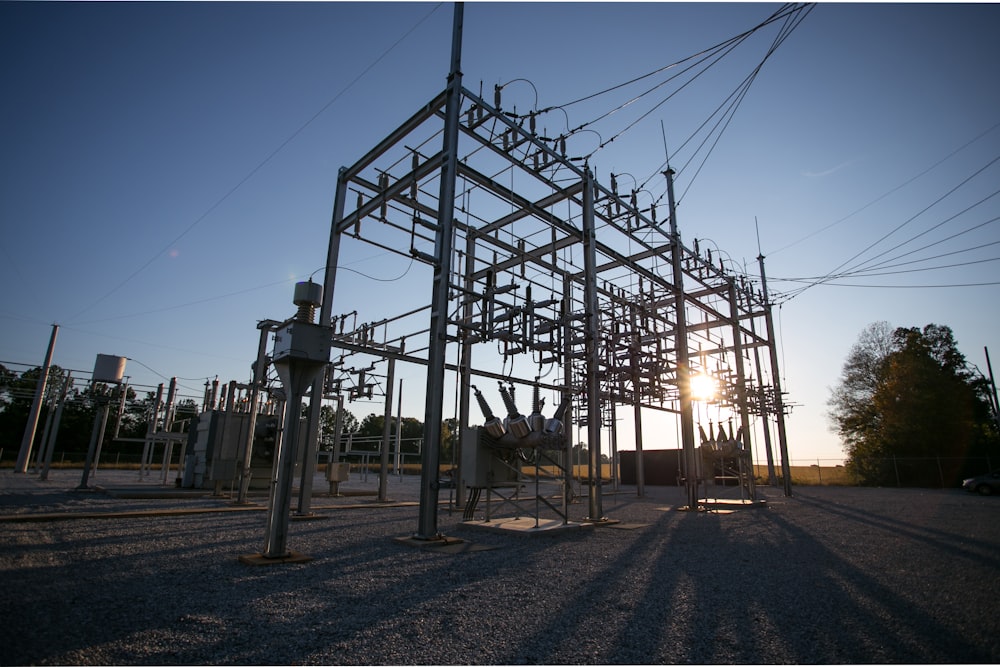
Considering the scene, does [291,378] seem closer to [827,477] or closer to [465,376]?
[465,376]

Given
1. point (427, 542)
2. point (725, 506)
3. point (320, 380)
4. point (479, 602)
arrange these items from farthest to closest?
point (725, 506) → point (320, 380) → point (427, 542) → point (479, 602)

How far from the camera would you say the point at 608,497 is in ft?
64.4

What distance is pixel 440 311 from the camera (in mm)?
8688

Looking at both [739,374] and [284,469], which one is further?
[739,374]

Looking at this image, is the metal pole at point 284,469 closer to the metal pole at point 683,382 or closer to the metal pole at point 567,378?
the metal pole at point 567,378

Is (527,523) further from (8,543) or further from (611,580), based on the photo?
(8,543)

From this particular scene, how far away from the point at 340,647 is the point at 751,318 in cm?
2366

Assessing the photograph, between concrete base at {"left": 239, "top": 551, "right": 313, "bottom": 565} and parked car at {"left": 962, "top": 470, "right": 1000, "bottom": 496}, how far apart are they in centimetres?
3100

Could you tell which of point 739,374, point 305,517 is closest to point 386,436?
point 305,517

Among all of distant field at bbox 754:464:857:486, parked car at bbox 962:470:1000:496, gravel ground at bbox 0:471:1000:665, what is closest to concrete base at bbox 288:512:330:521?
gravel ground at bbox 0:471:1000:665

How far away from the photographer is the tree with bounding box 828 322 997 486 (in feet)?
104

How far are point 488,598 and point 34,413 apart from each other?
95.4 ft

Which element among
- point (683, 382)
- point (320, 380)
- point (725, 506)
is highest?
point (683, 382)

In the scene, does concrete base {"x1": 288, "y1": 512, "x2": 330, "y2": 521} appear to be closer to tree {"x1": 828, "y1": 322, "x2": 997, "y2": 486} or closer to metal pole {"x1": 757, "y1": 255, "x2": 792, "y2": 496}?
metal pole {"x1": 757, "y1": 255, "x2": 792, "y2": 496}
